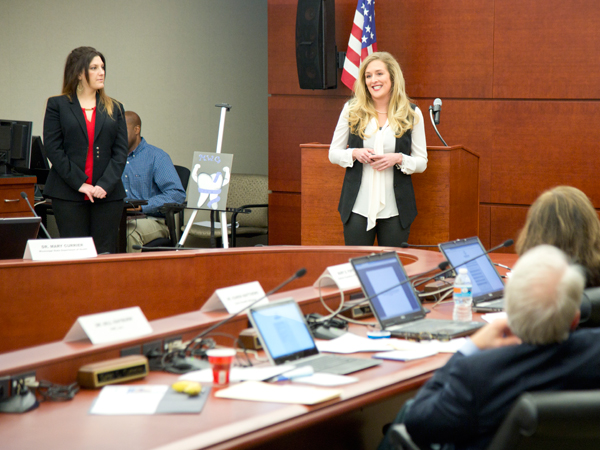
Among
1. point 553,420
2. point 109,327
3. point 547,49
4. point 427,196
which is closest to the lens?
point 553,420

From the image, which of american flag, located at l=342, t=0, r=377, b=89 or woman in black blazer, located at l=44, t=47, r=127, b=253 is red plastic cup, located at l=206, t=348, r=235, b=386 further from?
american flag, located at l=342, t=0, r=377, b=89

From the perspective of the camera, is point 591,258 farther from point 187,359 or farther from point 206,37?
point 206,37

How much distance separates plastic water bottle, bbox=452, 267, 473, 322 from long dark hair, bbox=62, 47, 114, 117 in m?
2.38

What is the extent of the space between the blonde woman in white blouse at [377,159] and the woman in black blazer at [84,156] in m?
1.22

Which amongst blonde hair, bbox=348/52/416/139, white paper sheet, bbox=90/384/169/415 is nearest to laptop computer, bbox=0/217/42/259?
white paper sheet, bbox=90/384/169/415

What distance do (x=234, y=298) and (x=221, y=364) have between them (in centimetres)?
49

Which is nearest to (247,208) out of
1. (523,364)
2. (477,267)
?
(477,267)

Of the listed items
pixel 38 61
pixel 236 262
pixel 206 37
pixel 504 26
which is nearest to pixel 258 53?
pixel 206 37

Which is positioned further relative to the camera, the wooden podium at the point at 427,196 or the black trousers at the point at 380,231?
the wooden podium at the point at 427,196

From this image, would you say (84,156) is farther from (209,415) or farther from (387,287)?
(209,415)

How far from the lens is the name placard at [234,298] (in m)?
2.17

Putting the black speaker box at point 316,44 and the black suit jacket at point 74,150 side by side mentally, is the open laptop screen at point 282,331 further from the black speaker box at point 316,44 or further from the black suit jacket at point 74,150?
the black speaker box at point 316,44

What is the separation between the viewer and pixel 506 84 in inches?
219

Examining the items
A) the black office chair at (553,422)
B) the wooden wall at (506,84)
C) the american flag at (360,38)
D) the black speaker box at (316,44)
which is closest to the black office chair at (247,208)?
the wooden wall at (506,84)
